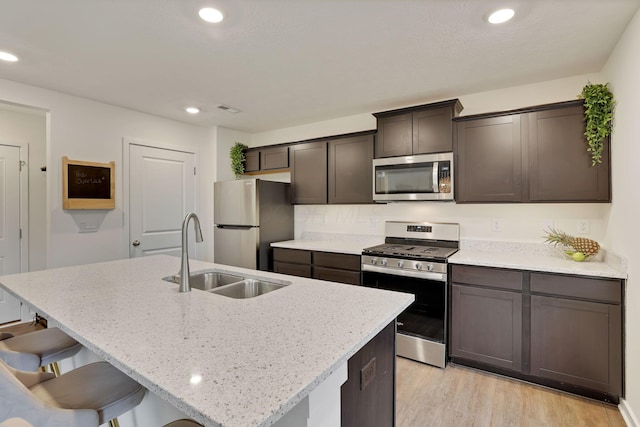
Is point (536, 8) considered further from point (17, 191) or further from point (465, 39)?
point (17, 191)

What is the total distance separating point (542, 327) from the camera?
2248mm

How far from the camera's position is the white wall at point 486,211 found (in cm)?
261

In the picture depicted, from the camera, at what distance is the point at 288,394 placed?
2.26 ft

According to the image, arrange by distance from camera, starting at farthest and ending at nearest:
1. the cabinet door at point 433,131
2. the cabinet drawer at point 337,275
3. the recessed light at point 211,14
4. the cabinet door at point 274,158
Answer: the cabinet door at point 274,158
the cabinet drawer at point 337,275
the cabinet door at point 433,131
the recessed light at point 211,14

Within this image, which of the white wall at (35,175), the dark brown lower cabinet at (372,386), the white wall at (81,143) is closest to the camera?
the dark brown lower cabinet at (372,386)

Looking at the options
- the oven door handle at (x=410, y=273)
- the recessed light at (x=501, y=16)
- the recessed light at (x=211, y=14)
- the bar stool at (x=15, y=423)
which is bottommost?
the oven door handle at (x=410, y=273)

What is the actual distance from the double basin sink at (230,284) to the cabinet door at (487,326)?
1579 mm

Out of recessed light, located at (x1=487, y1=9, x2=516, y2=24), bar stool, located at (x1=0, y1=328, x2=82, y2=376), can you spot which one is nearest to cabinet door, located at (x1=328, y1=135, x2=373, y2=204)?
recessed light, located at (x1=487, y1=9, x2=516, y2=24)

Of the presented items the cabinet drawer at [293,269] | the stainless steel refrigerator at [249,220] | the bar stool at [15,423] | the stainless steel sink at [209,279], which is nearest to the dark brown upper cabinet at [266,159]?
the stainless steel refrigerator at [249,220]

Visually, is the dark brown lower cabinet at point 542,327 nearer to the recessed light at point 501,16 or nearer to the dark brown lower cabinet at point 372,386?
the dark brown lower cabinet at point 372,386

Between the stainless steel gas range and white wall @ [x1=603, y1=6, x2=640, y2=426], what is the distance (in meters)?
1.08

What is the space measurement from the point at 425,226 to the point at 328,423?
2.58 metres

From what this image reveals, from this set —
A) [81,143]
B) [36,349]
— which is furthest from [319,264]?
[81,143]

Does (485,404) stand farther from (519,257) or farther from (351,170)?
(351,170)
